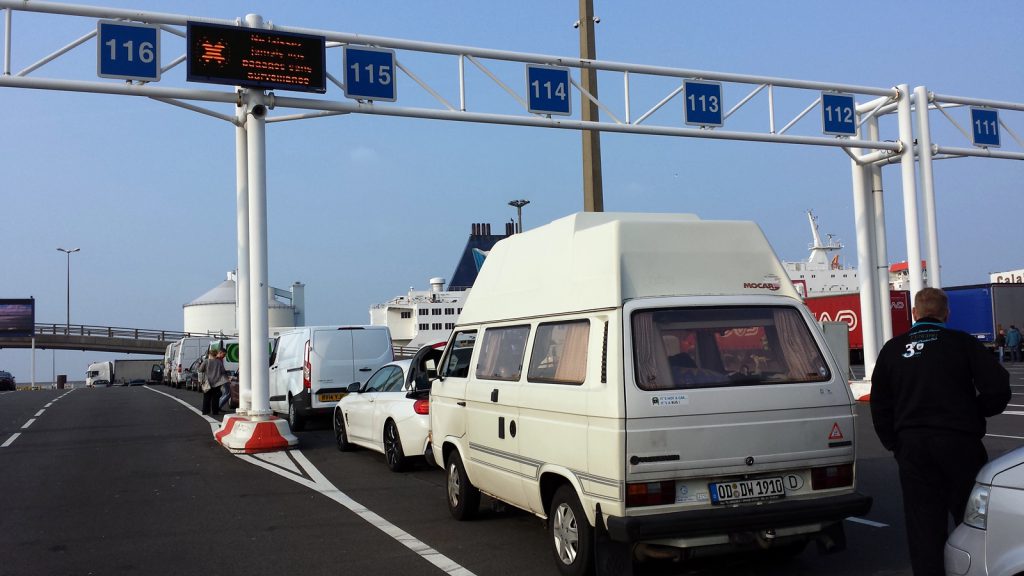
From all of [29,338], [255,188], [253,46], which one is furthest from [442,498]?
[29,338]

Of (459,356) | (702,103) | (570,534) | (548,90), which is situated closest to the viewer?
(570,534)

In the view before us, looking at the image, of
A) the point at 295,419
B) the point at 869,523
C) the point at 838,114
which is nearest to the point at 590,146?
the point at 838,114

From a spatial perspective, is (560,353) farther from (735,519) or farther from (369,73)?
A: (369,73)

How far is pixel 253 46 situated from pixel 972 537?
37.0 feet

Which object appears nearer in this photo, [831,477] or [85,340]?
[831,477]

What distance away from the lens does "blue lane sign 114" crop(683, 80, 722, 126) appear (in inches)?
602

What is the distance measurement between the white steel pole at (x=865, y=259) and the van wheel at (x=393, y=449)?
37.1 ft

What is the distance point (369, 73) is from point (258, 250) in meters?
3.23

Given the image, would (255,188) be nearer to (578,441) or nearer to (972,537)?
(578,441)

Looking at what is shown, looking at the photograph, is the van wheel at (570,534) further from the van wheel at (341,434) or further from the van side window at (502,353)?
the van wheel at (341,434)

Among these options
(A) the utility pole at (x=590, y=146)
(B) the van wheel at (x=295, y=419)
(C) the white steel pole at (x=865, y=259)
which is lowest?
(B) the van wheel at (x=295, y=419)

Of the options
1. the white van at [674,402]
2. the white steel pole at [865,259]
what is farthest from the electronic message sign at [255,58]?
the white steel pole at [865,259]

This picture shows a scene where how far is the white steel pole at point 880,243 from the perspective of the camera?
18469 millimetres

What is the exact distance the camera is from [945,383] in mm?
4539
